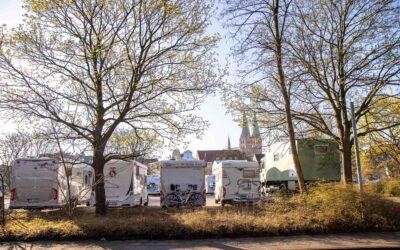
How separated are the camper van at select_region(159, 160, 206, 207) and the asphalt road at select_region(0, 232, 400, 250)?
9528 mm

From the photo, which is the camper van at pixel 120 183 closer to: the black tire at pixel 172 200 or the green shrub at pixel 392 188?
the black tire at pixel 172 200

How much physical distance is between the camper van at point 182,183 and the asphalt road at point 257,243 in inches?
375

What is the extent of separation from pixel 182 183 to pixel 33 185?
753 centimetres

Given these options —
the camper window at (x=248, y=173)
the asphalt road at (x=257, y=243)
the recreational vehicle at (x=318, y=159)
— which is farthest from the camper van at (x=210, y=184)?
the asphalt road at (x=257, y=243)

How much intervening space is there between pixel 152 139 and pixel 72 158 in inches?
136

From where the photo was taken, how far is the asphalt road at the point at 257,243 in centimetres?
1070

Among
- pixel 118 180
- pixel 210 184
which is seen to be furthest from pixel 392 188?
pixel 210 184

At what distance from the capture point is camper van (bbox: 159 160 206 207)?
21.3 metres

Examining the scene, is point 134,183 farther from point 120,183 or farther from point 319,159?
point 319,159

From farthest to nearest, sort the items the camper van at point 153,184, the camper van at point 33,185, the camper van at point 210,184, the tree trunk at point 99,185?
the camper van at point 153,184 < the camper van at point 210,184 < the camper van at point 33,185 < the tree trunk at point 99,185

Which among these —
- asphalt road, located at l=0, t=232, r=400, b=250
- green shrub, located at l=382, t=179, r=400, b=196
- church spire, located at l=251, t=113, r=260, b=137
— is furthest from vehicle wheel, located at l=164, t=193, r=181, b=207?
green shrub, located at l=382, t=179, r=400, b=196

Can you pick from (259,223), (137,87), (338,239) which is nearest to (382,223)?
(338,239)

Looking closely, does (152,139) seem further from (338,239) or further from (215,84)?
(338,239)

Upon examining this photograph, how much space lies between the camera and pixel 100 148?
16750 mm
